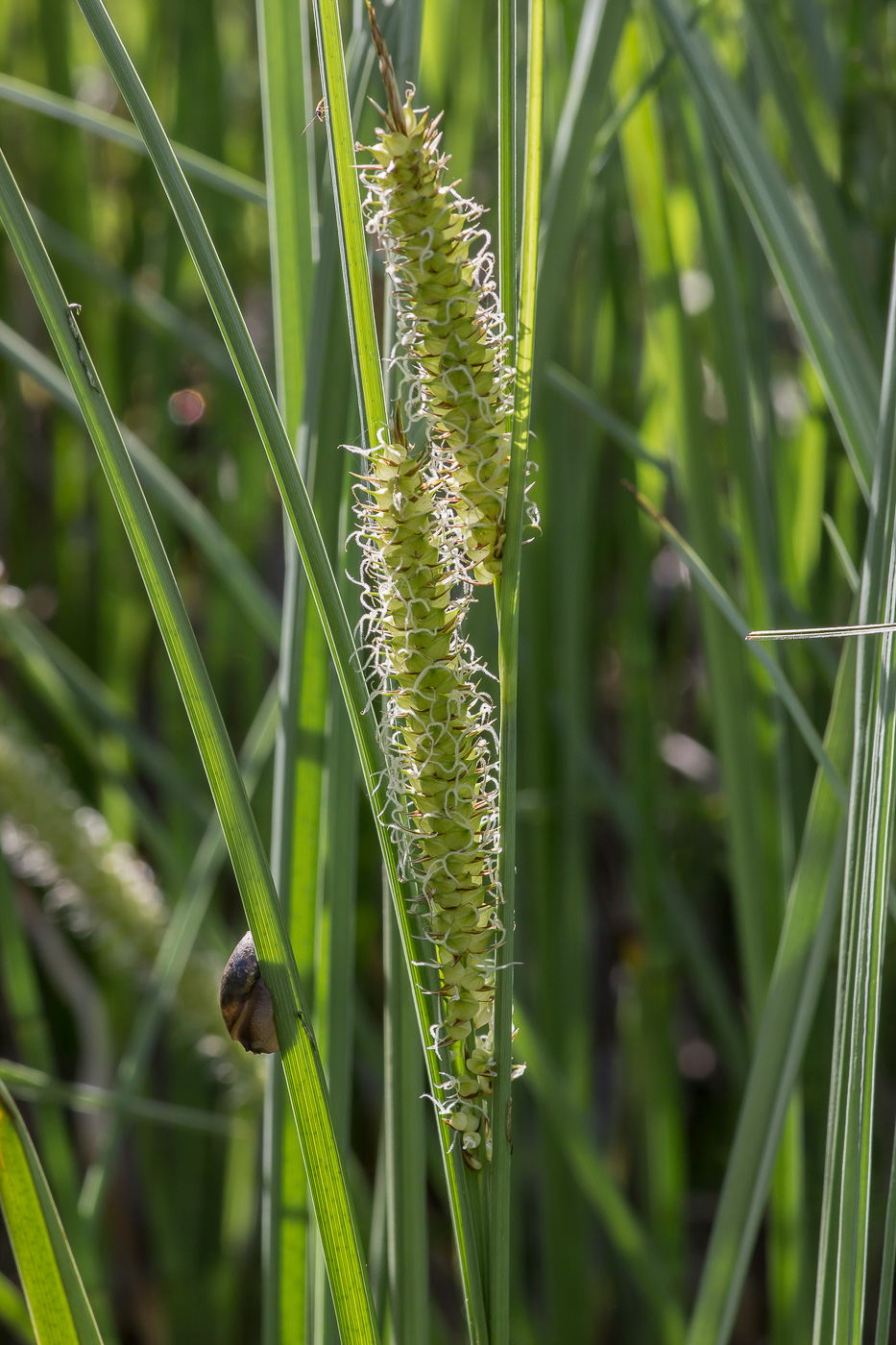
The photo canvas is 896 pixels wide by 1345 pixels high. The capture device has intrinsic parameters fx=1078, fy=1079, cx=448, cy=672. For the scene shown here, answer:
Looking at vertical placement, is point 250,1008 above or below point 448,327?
below

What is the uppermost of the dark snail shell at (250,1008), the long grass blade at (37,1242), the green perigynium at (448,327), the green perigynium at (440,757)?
the green perigynium at (448,327)

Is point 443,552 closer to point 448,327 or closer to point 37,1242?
point 448,327

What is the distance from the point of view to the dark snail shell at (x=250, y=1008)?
33cm

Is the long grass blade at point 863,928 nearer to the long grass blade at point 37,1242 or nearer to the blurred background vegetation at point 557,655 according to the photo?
the blurred background vegetation at point 557,655

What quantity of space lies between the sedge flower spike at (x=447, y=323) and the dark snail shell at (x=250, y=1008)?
140 millimetres

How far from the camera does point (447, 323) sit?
0.27m

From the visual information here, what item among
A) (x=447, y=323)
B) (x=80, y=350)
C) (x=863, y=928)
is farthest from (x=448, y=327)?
(x=863, y=928)

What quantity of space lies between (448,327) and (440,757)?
0.36 ft

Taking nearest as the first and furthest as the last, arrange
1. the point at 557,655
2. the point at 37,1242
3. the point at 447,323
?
the point at 447,323 < the point at 37,1242 < the point at 557,655

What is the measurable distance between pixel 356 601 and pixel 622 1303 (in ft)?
2.56

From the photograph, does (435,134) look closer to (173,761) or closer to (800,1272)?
(800,1272)

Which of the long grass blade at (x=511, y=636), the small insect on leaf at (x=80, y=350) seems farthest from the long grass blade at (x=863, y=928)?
the small insect on leaf at (x=80, y=350)

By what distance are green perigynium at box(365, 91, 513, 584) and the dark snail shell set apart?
0.46ft

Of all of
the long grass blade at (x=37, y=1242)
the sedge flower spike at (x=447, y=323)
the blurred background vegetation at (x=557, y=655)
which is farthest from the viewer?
the blurred background vegetation at (x=557, y=655)
